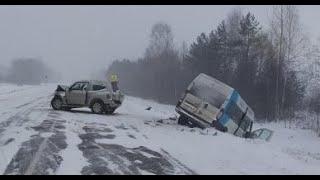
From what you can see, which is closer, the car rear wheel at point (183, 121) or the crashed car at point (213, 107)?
the crashed car at point (213, 107)

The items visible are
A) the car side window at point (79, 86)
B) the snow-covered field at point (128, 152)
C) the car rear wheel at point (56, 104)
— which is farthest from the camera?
the car rear wheel at point (56, 104)

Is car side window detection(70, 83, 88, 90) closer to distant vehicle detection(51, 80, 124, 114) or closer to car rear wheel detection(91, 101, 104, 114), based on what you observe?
distant vehicle detection(51, 80, 124, 114)

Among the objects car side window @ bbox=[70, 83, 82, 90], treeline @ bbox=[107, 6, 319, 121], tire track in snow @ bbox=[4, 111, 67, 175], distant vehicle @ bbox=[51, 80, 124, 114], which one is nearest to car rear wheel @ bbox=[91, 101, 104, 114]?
distant vehicle @ bbox=[51, 80, 124, 114]

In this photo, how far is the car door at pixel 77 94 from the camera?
1171 inches

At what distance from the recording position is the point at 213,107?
23656 mm

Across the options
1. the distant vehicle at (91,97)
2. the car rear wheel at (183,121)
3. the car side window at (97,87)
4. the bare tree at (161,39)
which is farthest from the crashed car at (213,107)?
the bare tree at (161,39)

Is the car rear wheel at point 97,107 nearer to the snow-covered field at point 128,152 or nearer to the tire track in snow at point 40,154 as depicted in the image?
the snow-covered field at point 128,152

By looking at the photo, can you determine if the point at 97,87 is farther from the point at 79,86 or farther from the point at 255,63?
the point at 255,63

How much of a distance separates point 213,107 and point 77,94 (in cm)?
913

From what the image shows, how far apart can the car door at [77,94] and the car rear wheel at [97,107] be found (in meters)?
0.68

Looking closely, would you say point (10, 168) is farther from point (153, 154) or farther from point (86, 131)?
point (86, 131)

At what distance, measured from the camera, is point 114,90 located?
30312 millimetres

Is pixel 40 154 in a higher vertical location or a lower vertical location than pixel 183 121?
higher

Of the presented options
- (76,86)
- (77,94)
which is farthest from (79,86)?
(77,94)
